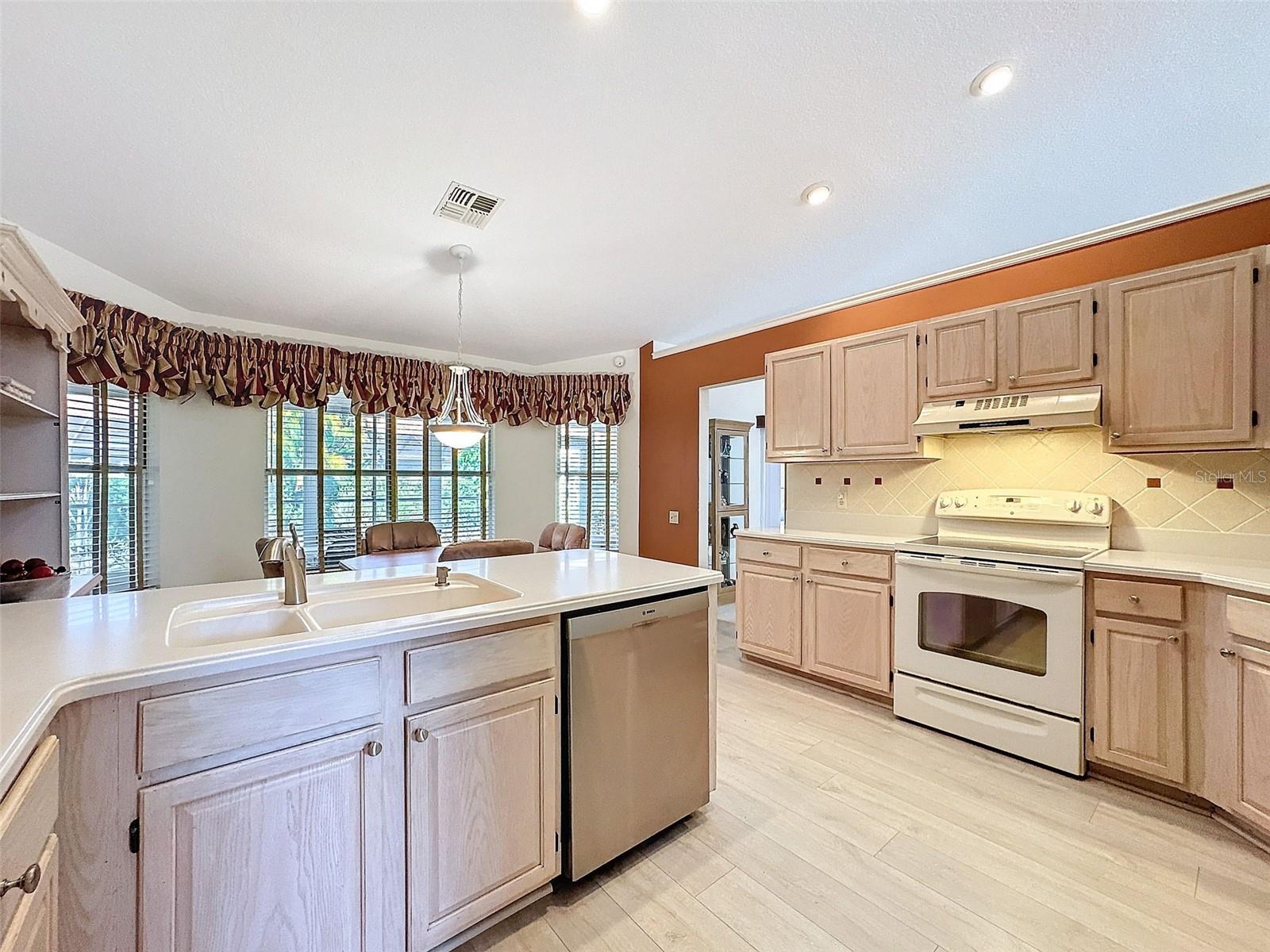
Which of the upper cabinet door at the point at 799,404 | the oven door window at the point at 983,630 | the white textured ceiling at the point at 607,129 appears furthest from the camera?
the upper cabinet door at the point at 799,404

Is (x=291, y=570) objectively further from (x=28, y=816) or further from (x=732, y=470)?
(x=732, y=470)

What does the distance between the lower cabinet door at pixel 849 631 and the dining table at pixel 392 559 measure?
2276 mm

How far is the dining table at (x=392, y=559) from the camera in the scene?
10.9ft

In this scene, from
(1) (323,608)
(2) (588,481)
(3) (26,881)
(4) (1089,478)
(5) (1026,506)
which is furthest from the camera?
(2) (588,481)

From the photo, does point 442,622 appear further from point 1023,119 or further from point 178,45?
point 1023,119

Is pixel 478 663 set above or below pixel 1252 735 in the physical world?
above

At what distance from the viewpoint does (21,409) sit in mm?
1979

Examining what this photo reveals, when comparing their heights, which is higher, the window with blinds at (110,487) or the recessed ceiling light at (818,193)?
the recessed ceiling light at (818,193)

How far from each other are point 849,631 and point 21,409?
3.87 meters

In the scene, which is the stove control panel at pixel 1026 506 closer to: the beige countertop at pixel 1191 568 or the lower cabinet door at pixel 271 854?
the beige countertop at pixel 1191 568

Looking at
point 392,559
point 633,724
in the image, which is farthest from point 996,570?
point 392,559

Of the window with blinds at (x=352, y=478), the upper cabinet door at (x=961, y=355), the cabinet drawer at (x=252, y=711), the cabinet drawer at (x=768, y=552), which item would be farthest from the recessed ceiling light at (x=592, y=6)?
the window with blinds at (x=352, y=478)

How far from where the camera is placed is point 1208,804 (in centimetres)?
198

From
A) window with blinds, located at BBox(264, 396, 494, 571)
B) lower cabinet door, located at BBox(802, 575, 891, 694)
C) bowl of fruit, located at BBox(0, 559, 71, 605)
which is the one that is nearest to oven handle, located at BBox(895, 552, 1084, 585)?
lower cabinet door, located at BBox(802, 575, 891, 694)
